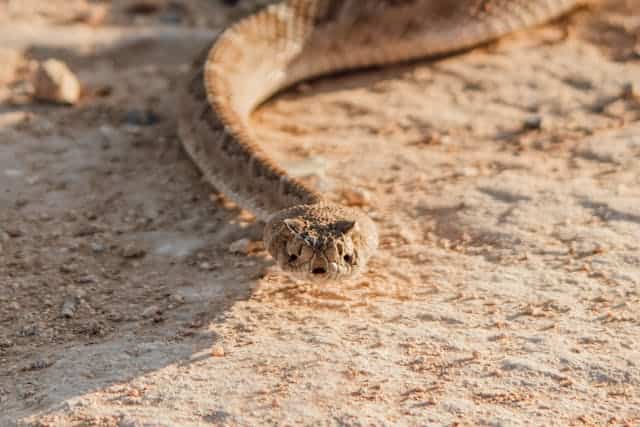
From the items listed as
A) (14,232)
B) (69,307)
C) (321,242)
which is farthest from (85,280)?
(321,242)

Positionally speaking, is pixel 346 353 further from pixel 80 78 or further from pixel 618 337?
pixel 80 78

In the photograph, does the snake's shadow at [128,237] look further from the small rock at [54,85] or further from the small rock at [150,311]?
the small rock at [54,85]

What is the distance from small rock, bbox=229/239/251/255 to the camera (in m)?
6.31

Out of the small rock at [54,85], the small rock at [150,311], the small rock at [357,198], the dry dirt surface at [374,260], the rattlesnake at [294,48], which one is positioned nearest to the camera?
the dry dirt surface at [374,260]

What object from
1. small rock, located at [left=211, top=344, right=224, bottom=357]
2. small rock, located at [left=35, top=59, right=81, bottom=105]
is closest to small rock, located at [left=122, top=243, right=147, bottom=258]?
small rock, located at [left=211, top=344, right=224, bottom=357]

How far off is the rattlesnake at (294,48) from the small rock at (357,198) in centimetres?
63

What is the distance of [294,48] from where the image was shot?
9055 millimetres

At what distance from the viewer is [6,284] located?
19.6 feet

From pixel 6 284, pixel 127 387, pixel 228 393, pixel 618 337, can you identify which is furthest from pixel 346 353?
pixel 6 284

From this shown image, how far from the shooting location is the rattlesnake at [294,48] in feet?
23.9

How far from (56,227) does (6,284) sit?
0.83 meters

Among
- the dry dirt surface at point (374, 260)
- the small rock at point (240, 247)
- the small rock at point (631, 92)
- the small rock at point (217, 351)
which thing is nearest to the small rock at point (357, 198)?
the dry dirt surface at point (374, 260)

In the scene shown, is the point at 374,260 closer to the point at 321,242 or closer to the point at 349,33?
the point at 321,242

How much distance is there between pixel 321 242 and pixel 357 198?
1503 millimetres
